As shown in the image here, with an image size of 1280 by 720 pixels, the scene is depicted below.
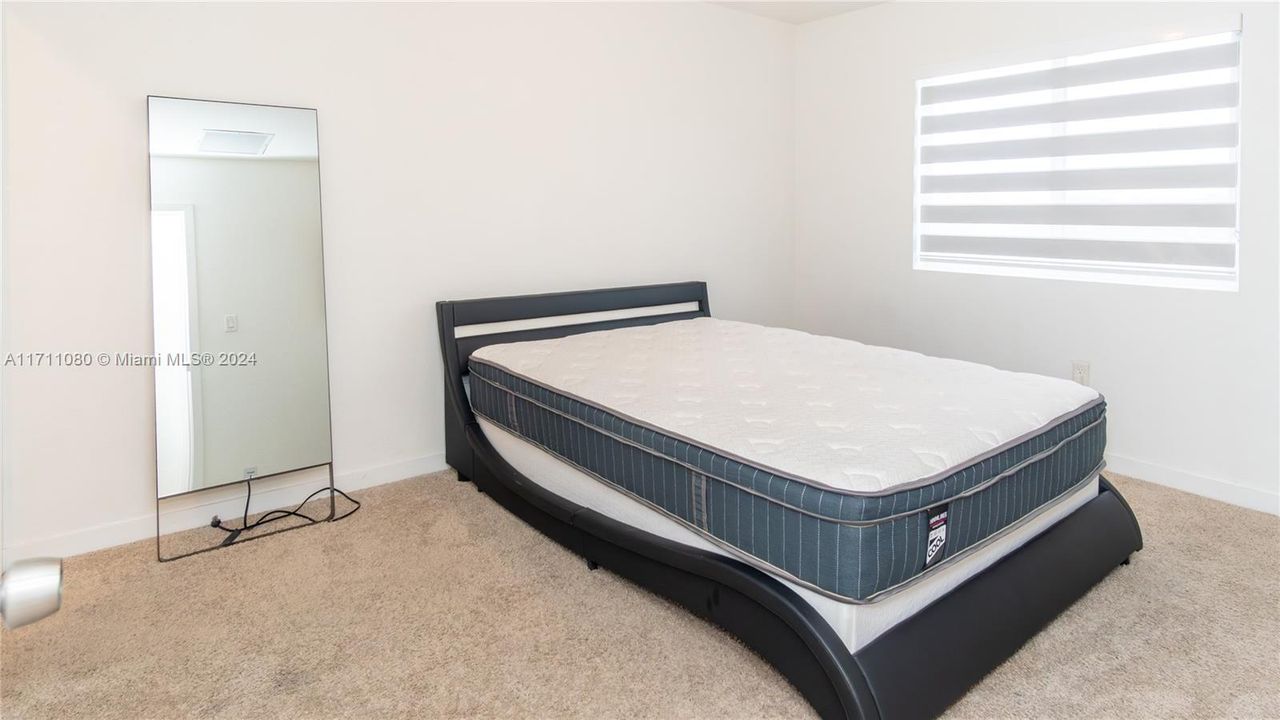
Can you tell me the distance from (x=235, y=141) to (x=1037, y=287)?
11.4 ft

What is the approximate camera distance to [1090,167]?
140 inches

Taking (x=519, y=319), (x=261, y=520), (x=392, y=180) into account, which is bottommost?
(x=261, y=520)

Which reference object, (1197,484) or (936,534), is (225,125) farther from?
(1197,484)

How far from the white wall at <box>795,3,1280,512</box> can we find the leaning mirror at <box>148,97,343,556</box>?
288 cm

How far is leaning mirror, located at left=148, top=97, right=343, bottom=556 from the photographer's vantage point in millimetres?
2871

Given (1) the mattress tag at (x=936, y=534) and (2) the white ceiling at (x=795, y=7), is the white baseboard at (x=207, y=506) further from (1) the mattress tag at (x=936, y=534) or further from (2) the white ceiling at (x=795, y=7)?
(2) the white ceiling at (x=795, y=7)

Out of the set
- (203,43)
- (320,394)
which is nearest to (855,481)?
(320,394)

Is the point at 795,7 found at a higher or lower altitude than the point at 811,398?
higher

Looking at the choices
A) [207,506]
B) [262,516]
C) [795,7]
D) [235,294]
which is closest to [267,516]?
[262,516]

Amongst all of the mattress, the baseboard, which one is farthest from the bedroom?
the mattress

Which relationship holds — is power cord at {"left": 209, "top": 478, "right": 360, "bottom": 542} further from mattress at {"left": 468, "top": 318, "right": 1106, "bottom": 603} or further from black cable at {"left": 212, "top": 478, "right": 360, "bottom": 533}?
mattress at {"left": 468, "top": 318, "right": 1106, "bottom": 603}

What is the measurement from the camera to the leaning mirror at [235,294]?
2871 millimetres

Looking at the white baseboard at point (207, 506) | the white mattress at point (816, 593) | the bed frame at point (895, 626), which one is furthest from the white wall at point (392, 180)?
the bed frame at point (895, 626)

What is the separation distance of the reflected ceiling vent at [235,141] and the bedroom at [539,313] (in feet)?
0.48
